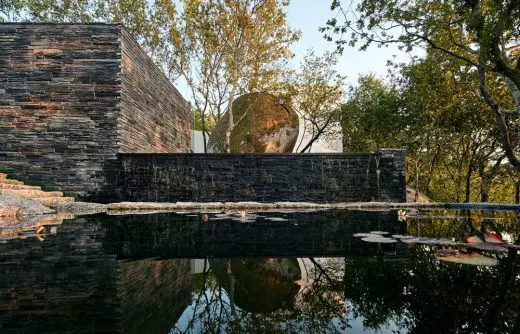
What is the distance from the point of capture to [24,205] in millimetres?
5398

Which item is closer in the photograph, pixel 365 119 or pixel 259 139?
pixel 259 139

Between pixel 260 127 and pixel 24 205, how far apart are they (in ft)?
32.2

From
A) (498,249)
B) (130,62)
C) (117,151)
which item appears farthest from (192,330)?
(130,62)

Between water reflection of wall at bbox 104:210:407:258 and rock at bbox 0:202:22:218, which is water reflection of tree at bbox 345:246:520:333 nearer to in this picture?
water reflection of wall at bbox 104:210:407:258

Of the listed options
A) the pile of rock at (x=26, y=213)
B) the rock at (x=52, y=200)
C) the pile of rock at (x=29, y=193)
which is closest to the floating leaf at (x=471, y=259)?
the pile of rock at (x=26, y=213)

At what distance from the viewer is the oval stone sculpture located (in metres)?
13.9

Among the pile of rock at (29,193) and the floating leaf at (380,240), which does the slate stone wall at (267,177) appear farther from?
the floating leaf at (380,240)

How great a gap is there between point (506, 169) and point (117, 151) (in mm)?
17344

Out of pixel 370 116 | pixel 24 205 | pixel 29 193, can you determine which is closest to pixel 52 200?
pixel 29 193

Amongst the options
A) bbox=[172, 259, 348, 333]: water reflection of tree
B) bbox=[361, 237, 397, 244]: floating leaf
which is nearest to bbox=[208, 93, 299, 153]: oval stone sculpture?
bbox=[361, 237, 397, 244]: floating leaf

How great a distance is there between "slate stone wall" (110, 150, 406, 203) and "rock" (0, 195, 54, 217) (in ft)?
10.8

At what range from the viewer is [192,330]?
118 cm

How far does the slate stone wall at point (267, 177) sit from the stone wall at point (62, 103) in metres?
1.11

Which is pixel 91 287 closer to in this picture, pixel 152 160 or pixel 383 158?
pixel 152 160
